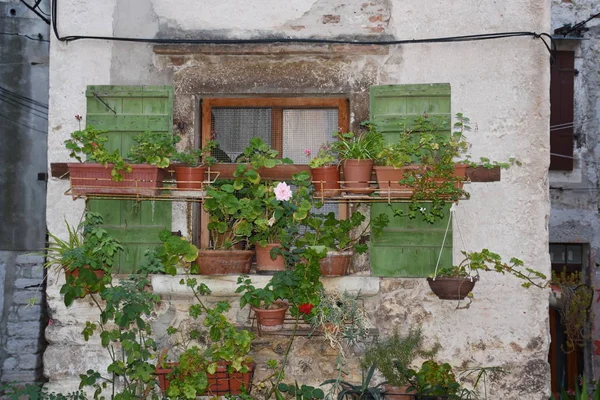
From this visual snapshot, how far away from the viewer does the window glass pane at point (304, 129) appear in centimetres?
620

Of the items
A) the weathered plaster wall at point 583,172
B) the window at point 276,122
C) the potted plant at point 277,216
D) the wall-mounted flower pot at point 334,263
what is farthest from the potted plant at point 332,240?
the weathered plaster wall at point 583,172

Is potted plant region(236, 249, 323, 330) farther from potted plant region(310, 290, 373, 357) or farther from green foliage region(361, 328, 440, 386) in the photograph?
green foliage region(361, 328, 440, 386)

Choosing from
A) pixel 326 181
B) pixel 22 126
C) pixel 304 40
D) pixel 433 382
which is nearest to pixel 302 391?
pixel 433 382

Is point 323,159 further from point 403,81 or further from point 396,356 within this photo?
point 396,356

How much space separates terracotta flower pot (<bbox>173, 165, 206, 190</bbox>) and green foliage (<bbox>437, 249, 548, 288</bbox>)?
1823mm

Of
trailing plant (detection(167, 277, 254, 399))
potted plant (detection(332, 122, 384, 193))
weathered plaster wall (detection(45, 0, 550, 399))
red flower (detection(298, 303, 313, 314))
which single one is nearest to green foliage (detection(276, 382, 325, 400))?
weathered plaster wall (detection(45, 0, 550, 399))

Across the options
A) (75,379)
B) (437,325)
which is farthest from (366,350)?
(75,379)

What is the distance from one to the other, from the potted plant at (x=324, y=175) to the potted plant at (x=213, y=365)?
104 cm

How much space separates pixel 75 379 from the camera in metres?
5.87

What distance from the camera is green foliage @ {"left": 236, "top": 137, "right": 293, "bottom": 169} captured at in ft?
18.2

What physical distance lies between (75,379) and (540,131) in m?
3.85

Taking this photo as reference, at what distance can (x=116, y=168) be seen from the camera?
5457 mm

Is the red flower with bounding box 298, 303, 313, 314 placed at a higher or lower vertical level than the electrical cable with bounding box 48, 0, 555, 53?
lower

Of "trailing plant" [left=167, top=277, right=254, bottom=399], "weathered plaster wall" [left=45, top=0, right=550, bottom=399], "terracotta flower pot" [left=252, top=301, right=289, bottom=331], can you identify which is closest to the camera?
"trailing plant" [left=167, top=277, right=254, bottom=399]
